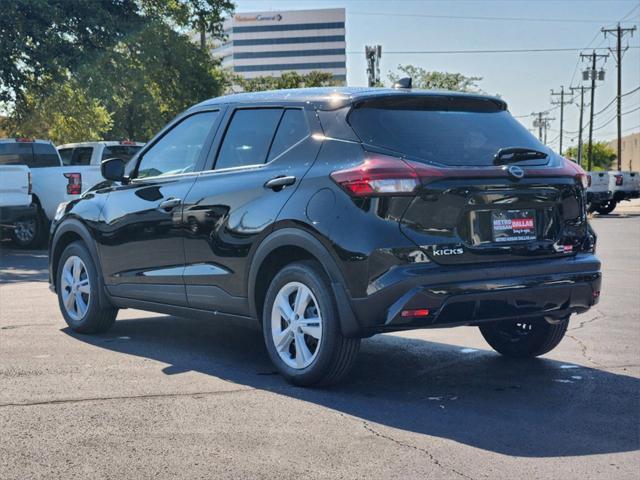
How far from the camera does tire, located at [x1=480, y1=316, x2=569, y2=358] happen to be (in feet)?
21.6

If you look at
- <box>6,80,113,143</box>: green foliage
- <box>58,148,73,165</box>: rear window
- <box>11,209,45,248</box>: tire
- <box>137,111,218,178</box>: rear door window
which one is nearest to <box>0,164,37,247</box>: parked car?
<box>11,209,45,248</box>: tire

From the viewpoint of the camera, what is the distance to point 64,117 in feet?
140

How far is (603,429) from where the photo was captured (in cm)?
493

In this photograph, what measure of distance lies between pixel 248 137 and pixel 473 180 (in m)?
1.70

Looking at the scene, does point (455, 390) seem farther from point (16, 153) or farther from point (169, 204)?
point (16, 153)

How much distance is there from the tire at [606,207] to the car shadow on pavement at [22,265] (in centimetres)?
2638

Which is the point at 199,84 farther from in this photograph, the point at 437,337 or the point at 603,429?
the point at 603,429

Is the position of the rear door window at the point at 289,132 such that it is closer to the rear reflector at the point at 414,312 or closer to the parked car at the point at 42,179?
the rear reflector at the point at 414,312

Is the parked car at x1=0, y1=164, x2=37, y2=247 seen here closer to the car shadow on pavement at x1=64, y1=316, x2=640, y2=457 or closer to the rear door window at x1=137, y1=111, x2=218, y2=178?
the car shadow on pavement at x1=64, y1=316, x2=640, y2=457

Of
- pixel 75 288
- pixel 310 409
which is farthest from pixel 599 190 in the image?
pixel 310 409

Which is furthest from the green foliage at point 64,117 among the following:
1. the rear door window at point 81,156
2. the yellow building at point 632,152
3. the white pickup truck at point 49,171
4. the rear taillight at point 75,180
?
the yellow building at point 632,152

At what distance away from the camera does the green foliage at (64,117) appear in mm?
31375

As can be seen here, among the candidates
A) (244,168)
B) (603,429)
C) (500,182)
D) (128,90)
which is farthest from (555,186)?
(128,90)

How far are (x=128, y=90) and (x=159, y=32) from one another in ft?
8.73
